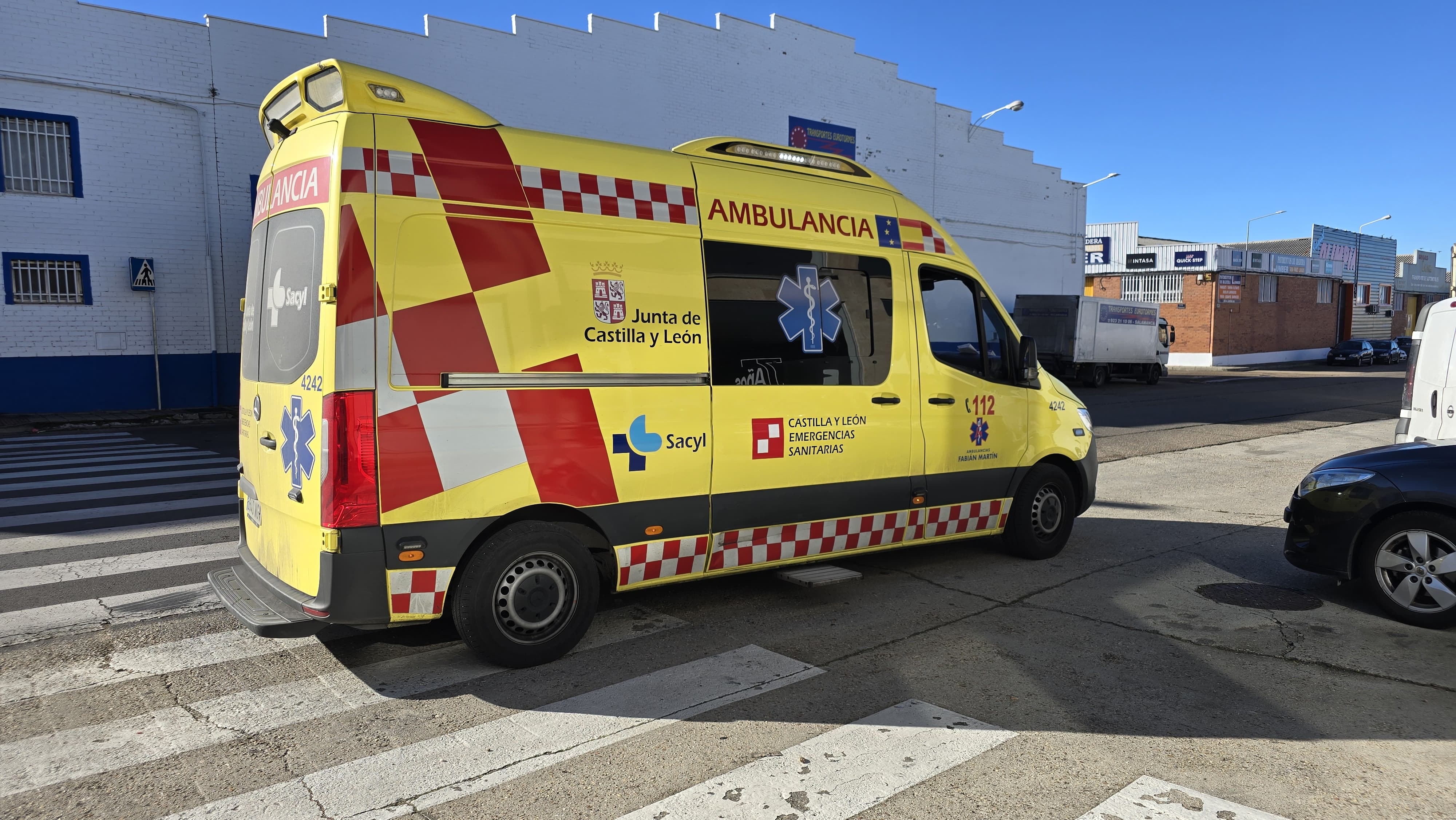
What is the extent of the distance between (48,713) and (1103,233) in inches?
2155

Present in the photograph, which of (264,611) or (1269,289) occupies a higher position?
(1269,289)

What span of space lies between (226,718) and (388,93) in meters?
2.87

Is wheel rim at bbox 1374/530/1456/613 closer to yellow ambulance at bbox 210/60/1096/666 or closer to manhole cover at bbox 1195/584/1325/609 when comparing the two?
manhole cover at bbox 1195/584/1325/609

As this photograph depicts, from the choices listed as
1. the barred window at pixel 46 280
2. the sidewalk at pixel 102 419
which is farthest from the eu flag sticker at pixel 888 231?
the barred window at pixel 46 280

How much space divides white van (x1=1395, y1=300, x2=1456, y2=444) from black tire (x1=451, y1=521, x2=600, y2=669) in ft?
23.9

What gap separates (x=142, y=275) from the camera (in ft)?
56.6

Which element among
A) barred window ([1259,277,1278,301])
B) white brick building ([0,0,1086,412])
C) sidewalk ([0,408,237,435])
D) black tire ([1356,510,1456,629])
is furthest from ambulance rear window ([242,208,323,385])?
barred window ([1259,277,1278,301])

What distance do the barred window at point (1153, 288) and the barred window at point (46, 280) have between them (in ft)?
148

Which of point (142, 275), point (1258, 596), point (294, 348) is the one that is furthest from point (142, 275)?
point (1258, 596)

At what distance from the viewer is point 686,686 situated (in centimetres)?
427

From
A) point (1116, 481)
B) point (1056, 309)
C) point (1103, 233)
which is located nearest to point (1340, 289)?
point (1103, 233)

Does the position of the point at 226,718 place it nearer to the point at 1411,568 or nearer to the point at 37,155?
the point at 1411,568

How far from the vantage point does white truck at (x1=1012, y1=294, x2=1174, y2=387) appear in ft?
101

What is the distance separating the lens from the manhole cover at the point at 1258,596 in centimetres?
570
